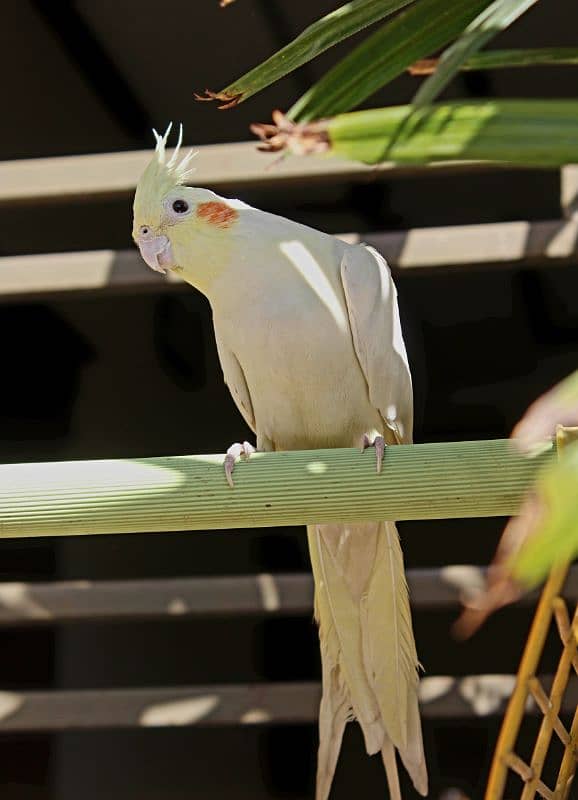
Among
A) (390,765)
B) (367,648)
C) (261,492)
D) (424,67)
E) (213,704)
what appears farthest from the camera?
(213,704)

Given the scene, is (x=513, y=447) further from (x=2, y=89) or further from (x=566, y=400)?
(x=2, y=89)

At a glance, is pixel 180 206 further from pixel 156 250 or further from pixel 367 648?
pixel 367 648

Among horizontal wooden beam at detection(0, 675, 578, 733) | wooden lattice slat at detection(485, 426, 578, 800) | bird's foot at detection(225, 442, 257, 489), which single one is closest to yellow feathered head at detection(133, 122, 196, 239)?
bird's foot at detection(225, 442, 257, 489)

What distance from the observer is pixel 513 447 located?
4.52 feet

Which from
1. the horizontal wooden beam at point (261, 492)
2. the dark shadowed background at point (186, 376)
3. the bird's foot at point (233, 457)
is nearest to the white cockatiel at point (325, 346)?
A: the bird's foot at point (233, 457)

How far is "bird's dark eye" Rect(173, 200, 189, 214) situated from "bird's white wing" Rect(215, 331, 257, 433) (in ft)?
0.86

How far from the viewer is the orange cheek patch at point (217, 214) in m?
1.90

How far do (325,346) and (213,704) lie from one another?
4.68 ft

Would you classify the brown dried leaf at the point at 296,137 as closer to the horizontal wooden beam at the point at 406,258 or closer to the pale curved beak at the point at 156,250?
the pale curved beak at the point at 156,250

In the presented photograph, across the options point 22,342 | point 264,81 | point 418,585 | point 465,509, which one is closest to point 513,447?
point 465,509

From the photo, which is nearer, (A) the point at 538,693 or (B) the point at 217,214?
(A) the point at 538,693

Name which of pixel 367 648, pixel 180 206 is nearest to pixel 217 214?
pixel 180 206

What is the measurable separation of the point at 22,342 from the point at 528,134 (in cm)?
290

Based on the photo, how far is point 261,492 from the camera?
4.62ft
